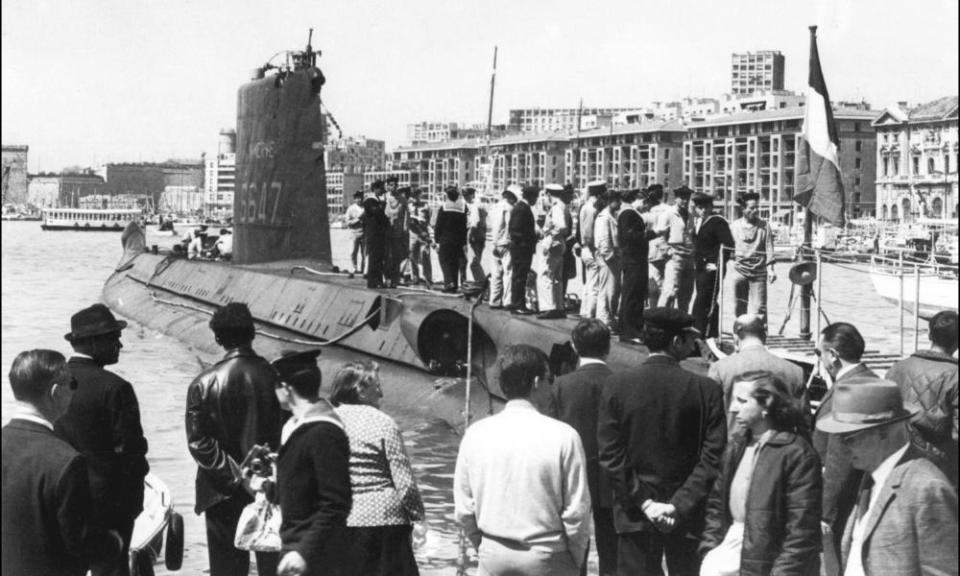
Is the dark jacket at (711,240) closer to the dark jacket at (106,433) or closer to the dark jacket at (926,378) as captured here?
the dark jacket at (926,378)

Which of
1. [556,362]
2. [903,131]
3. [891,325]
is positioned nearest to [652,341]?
[556,362]

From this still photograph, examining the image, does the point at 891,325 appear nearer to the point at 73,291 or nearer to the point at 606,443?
the point at 73,291

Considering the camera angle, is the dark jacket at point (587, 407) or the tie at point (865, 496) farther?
the dark jacket at point (587, 407)

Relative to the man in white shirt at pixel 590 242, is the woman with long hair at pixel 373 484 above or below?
below

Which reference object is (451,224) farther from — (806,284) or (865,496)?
(865,496)

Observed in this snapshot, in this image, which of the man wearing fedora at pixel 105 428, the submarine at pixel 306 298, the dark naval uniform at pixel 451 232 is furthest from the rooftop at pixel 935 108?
the man wearing fedora at pixel 105 428

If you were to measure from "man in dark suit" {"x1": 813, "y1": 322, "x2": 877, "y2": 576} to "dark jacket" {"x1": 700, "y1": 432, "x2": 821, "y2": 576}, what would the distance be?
25.1 inches

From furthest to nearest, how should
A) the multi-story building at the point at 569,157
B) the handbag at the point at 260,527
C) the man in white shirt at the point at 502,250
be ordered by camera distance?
the multi-story building at the point at 569,157 → the man in white shirt at the point at 502,250 → the handbag at the point at 260,527

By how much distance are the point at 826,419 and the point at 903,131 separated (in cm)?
10539

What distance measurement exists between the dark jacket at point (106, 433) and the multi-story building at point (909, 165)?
85172 millimetres

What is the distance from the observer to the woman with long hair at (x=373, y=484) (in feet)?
16.0

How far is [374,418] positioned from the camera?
16.1ft

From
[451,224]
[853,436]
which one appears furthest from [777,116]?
[853,436]

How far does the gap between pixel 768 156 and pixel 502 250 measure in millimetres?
129017
